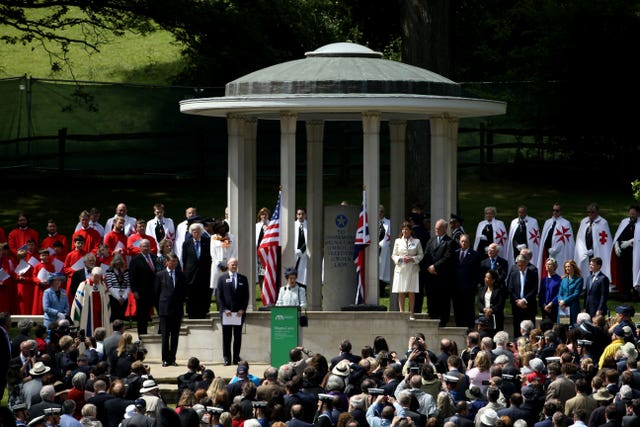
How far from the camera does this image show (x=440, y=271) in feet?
87.2

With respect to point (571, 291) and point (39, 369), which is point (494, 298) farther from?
point (39, 369)

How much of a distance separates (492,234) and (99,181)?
1567cm

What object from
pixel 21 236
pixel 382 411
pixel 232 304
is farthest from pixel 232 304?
pixel 382 411

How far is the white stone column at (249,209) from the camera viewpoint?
2706 centimetres

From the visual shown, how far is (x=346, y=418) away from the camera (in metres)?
17.3

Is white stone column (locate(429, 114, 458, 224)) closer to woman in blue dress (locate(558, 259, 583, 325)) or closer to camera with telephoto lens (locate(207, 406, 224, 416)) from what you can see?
woman in blue dress (locate(558, 259, 583, 325))

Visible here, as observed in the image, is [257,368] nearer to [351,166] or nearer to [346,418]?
[346,418]

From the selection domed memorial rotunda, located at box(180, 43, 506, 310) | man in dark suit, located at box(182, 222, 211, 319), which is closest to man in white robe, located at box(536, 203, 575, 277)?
domed memorial rotunda, located at box(180, 43, 506, 310)

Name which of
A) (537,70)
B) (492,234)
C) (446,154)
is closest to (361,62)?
(446,154)

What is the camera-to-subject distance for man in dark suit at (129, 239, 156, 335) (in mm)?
26594

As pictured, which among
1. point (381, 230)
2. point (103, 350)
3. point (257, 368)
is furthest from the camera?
point (381, 230)

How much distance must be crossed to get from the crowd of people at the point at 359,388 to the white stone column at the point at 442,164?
18.6ft

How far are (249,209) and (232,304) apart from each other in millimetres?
2291

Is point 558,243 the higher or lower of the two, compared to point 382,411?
higher
